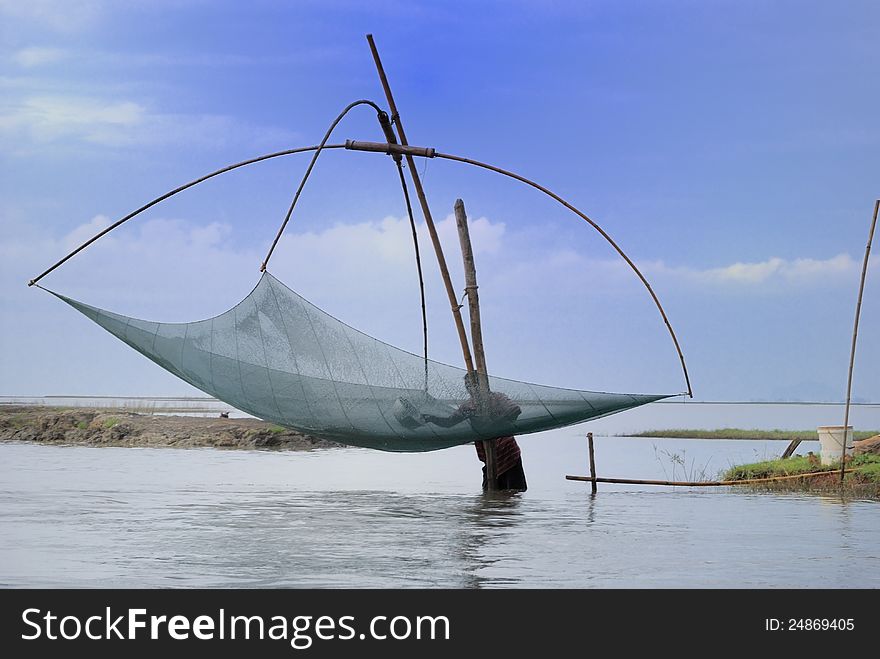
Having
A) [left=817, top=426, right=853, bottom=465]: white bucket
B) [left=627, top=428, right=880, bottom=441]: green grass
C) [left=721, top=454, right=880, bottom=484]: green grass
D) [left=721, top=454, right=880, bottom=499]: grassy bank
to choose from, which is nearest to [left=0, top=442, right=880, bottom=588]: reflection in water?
[left=721, top=454, right=880, bottom=499]: grassy bank

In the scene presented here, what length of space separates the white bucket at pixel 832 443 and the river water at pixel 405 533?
1.82 ft

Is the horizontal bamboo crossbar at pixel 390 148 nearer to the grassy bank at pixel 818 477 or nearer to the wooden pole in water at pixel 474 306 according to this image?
the wooden pole in water at pixel 474 306

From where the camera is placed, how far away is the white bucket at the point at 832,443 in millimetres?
11266

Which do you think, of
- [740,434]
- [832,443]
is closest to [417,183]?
[832,443]

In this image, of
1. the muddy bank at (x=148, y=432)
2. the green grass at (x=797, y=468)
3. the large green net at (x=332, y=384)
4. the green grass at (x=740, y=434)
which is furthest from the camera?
the green grass at (x=740, y=434)

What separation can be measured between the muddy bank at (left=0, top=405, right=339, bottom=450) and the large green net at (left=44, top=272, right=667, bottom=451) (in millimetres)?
12884

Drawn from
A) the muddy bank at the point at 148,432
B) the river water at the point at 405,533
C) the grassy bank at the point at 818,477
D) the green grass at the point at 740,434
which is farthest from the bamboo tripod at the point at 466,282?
the green grass at the point at 740,434

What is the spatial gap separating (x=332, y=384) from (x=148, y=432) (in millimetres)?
14365

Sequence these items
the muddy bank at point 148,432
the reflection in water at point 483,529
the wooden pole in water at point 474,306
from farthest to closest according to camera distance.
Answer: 1. the muddy bank at point 148,432
2. the wooden pole in water at point 474,306
3. the reflection in water at point 483,529

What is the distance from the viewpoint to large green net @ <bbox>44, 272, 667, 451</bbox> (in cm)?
878

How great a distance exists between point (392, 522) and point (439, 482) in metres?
5.54

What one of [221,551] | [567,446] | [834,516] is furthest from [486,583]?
[567,446]

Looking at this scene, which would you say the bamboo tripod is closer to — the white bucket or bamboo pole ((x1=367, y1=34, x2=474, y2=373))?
bamboo pole ((x1=367, y1=34, x2=474, y2=373))

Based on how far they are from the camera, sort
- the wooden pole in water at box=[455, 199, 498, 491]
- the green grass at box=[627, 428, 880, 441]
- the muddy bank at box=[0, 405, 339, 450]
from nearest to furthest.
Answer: the wooden pole in water at box=[455, 199, 498, 491] < the muddy bank at box=[0, 405, 339, 450] < the green grass at box=[627, 428, 880, 441]
